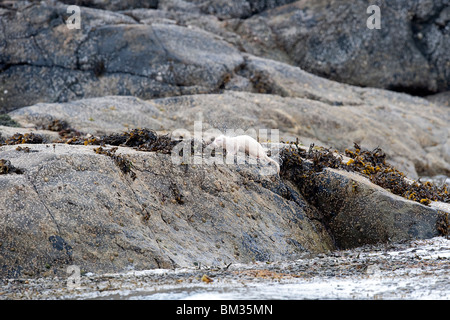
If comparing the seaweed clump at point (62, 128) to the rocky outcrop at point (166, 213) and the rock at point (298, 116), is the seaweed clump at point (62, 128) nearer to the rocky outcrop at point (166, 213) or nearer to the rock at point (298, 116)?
the rock at point (298, 116)

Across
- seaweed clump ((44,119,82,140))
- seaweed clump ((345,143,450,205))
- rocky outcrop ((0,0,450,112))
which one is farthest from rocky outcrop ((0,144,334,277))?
rocky outcrop ((0,0,450,112))

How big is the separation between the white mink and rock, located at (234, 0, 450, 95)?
13352 mm

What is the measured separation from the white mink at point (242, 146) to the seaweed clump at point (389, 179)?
1.87m

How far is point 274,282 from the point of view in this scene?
655 centimetres

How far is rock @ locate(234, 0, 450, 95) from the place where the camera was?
23.7 m

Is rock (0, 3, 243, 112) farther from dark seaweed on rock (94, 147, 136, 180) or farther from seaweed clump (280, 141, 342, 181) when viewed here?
dark seaweed on rock (94, 147, 136, 180)

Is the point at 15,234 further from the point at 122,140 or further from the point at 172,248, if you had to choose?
the point at 122,140

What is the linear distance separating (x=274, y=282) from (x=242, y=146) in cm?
402

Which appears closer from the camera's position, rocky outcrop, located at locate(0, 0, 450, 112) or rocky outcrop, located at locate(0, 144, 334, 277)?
rocky outcrop, located at locate(0, 144, 334, 277)

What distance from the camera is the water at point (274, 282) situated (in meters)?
5.81

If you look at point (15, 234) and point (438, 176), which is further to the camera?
point (438, 176)

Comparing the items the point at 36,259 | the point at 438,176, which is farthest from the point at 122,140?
the point at 438,176

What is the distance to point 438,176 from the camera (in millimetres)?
18516

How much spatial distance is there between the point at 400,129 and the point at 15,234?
50.3 feet
